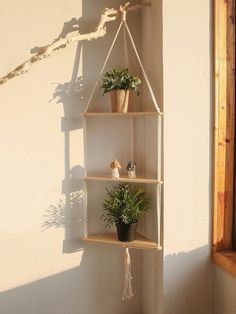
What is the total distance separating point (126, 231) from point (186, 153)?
0.53 m

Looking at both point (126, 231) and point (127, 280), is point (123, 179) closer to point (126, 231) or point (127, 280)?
point (126, 231)

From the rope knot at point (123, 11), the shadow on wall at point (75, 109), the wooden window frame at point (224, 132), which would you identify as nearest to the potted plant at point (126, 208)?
the shadow on wall at point (75, 109)

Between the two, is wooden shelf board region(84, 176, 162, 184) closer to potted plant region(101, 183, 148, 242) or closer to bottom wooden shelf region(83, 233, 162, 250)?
potted plant region(101, 183, 148, 242)

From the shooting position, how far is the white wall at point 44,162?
5.94ft

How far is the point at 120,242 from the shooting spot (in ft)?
5.96

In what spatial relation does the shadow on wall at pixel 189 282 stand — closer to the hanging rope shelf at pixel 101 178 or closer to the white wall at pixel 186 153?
the white wall at pixel 186 153

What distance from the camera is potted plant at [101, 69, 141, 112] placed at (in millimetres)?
1756

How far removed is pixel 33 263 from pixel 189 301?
0.90 meters

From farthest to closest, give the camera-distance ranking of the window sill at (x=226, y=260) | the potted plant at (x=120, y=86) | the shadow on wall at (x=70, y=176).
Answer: the shadow on wall at (x=70, y=176)
the potted plant at (x=120, y=86)
the window sill at (x=226, y=260)

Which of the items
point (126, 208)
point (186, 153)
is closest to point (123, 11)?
point (186, 153)

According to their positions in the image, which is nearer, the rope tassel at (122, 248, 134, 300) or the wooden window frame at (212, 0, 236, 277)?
the wooden window frame at (212, 0, 236, 277)

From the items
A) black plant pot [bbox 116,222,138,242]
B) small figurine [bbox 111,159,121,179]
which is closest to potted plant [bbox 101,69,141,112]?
small figurine [bbox 111,159,121,179]

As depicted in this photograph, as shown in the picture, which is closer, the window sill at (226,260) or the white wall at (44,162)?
the window sill at (226,260)

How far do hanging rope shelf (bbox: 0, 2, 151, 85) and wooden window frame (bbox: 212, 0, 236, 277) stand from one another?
1.43 feet
